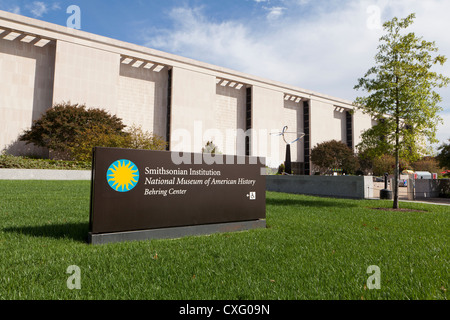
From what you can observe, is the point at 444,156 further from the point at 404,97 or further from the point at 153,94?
the point at 153,94

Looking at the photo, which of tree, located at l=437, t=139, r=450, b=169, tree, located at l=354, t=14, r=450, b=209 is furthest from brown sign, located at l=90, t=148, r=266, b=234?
tree, located at l=437, t=139, r=450, b=169

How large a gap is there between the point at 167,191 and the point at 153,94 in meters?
42.7

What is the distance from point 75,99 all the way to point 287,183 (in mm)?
30591

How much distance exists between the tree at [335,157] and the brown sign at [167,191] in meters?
52.1

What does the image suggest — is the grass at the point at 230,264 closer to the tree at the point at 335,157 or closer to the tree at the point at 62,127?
the tree at the point at 62,127

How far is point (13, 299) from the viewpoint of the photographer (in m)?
2.98

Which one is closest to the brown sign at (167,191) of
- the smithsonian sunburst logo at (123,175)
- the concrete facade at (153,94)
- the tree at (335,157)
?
the smithsonian sunburst logo at (123,175)

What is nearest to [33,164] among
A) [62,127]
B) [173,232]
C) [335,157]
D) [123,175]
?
[62,127]

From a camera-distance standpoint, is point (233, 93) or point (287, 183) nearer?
point (287, 183)

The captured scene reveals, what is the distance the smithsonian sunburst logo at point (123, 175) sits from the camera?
17.6 ft

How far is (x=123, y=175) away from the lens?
551 centimetres
